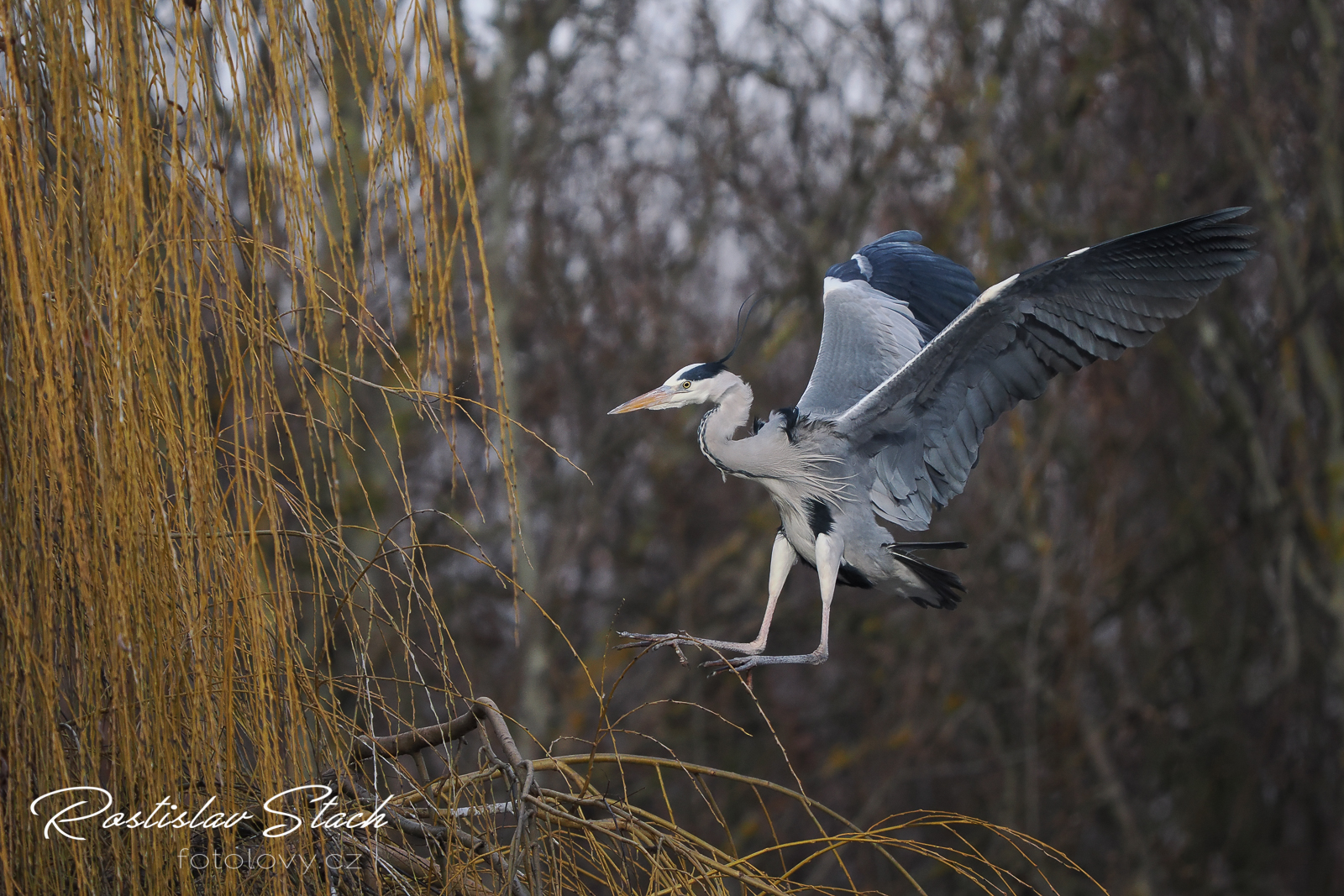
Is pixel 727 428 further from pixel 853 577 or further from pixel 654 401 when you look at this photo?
pixel 853 577

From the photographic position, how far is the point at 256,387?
139 centimetres

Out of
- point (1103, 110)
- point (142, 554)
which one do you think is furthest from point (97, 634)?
point (1103, 110)

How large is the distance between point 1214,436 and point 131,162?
7.63 m

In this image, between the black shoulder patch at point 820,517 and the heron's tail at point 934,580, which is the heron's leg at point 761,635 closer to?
the black shoulder patch at point 820,517

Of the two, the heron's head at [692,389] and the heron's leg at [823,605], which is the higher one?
the heron's head at [692,389]

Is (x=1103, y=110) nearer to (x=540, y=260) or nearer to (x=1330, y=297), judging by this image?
(x=1330, y=297)

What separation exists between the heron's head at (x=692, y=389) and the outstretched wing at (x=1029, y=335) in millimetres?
220

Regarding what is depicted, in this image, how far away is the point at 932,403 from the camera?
2.18 m

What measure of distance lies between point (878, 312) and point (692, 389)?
897mm

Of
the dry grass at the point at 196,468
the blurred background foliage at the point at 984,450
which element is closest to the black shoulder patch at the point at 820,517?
the dry grass at the point at 196,468

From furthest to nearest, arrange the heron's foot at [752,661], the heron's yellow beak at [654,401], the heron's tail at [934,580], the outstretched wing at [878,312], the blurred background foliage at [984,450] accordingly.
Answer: the blurred background foliage at [984,450] → the outstretched wing at [878,312] → the heron's tail at [934,580] → the heron's yellow beak at [654,401] → the heron's foot at [752,661]

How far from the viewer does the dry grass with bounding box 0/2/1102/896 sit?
128 centimetres

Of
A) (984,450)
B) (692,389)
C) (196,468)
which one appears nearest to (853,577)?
(692,389)

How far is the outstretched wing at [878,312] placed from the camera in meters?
2.57
